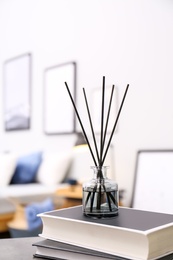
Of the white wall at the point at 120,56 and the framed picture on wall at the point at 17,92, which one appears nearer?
the white wall at the point at 120,56

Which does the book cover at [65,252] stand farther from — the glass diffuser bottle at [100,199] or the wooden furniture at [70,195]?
the wooden furniture at [70,195]

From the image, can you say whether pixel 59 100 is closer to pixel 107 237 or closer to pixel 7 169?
pixel 7 169

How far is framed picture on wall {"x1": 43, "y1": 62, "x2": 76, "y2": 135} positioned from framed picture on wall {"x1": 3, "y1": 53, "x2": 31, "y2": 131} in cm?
35

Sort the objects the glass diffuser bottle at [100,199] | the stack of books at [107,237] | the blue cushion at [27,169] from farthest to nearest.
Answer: the blue cushion at [27,169], the glass diffuser bottle at [100,199], the stack of books at [107,237]

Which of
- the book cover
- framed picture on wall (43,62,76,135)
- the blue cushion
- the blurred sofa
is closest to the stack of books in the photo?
the book cover

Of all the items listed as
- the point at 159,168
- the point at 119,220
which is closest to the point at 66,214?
the point at 119,220

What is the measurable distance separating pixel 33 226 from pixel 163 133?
104 cm

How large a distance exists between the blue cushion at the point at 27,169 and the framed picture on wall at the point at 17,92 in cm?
50

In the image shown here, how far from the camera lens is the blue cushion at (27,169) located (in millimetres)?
3483

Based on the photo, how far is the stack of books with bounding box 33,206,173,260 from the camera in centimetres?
71

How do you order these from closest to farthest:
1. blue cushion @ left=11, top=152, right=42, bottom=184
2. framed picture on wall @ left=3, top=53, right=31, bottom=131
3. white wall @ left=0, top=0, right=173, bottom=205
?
white wall @ left=0, top=0, right=173, bottom=205
blue cushion @ left=11, top=152, right=42, bottom=184
framed picture on wall @ left=3, top=53, right=31, bottom=131

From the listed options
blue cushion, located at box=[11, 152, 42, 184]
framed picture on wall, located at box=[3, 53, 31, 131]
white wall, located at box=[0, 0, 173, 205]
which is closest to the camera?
white wall, located at box=[0, 0, 173, 205]

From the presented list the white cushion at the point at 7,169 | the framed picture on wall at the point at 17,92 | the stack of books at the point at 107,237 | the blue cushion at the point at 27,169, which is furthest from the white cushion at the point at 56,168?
the stack of books at the point at 107,237

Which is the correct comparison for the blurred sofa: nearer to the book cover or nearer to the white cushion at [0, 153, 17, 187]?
the white cushion at [0, 153, 17, 187]
